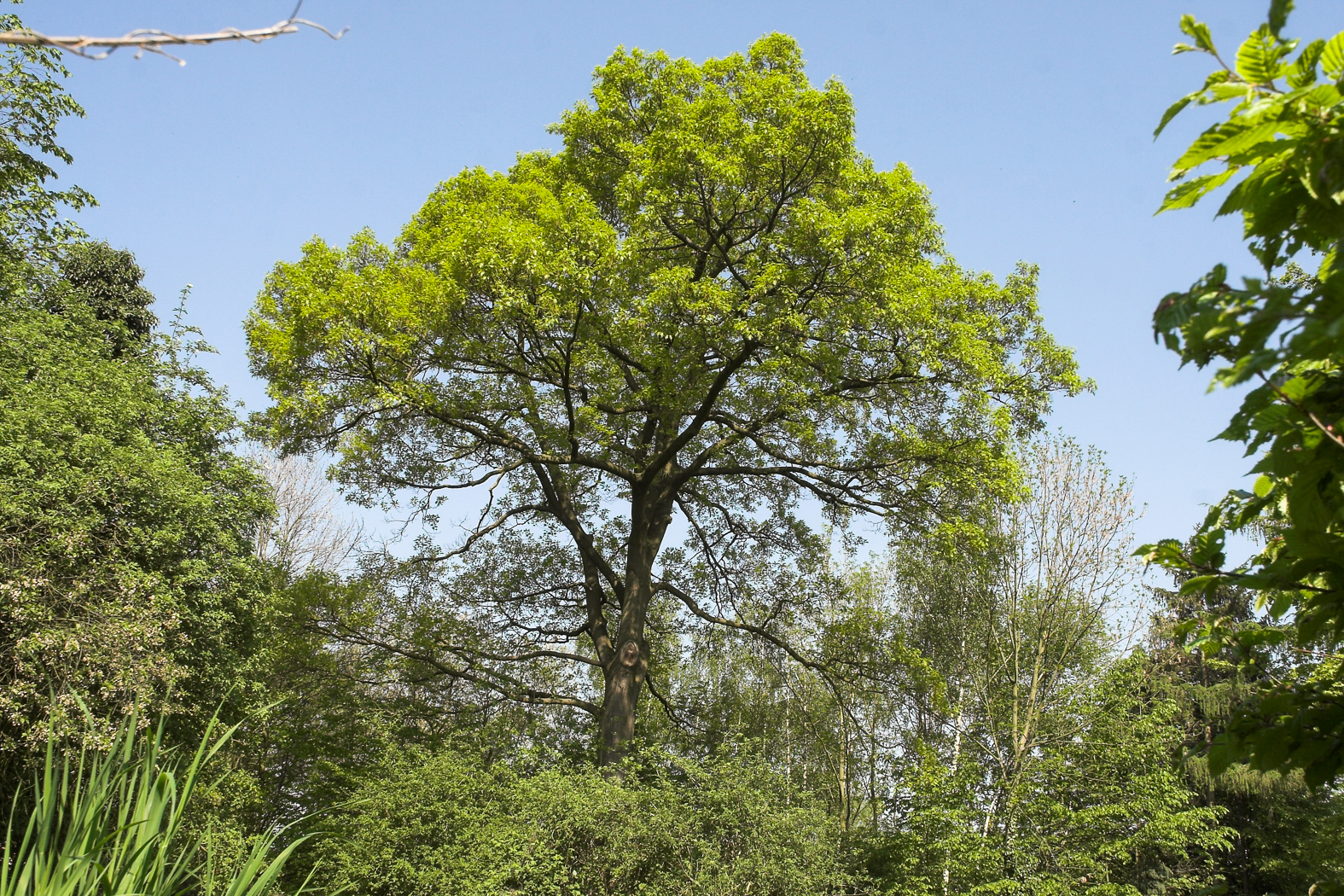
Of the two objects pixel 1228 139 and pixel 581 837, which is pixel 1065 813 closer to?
pixel 581 837

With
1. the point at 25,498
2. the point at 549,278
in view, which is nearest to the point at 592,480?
the point at 549,278

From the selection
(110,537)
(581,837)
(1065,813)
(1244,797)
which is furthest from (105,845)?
(1244,797)

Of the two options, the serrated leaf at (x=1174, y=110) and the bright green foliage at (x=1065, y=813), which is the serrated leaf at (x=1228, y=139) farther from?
the bright green foliage at (x=1065, y=813)

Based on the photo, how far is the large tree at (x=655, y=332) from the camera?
32.2ft

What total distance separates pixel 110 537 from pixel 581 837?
6.12 metres

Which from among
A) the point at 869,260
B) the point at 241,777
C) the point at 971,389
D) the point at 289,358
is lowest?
the point at 241,777

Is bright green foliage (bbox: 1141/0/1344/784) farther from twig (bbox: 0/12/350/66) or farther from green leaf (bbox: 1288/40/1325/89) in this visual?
twig (bbox: 0/12/350/66)

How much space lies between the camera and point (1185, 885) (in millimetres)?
10781

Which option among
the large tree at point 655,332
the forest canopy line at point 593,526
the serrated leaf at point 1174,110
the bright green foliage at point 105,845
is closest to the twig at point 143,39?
the serrated leaf at point 1174,110

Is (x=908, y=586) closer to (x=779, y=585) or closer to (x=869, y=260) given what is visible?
(x=779, y=585)

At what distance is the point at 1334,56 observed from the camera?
1.33m

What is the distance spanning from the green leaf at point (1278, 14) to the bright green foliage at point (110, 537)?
8671 mm

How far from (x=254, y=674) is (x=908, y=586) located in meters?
14.2

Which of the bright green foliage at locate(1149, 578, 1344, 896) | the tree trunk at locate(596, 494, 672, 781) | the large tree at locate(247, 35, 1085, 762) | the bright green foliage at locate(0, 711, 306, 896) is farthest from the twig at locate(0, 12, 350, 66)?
the bright green foliage at locate(1149, 578, 1344, 896)
